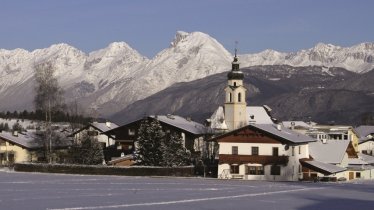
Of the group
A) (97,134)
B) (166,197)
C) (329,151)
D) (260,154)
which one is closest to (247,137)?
(260,154)

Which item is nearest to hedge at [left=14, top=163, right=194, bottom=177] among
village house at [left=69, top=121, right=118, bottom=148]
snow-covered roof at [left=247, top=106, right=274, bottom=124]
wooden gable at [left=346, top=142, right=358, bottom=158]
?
village house at [left=69, top=121, right=118, bottom=148]

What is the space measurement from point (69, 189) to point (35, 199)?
959 cm

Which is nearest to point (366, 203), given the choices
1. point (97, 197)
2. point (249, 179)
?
point (97, 197)

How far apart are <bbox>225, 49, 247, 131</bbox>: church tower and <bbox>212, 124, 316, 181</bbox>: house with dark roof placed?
29561mm

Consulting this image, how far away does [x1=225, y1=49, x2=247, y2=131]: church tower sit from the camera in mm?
112812

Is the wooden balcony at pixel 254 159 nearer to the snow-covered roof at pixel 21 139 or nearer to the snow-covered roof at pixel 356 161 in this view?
the snow-covered roof at pixel 356 161

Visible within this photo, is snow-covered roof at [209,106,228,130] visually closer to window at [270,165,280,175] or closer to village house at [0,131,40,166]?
village house at [0,131,40,166]

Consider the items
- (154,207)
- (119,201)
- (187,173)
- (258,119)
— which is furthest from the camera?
(258,119)

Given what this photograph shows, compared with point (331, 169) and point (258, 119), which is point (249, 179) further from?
point (258, 119)

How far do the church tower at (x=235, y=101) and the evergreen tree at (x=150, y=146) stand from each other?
103ft

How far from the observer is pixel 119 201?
146ft

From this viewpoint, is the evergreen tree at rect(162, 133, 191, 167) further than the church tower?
No

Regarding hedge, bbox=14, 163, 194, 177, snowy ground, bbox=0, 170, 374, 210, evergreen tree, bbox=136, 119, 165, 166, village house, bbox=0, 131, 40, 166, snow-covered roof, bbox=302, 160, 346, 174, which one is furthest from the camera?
village house, bbox=0, 131, 40, 166

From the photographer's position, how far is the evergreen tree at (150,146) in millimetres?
81125
